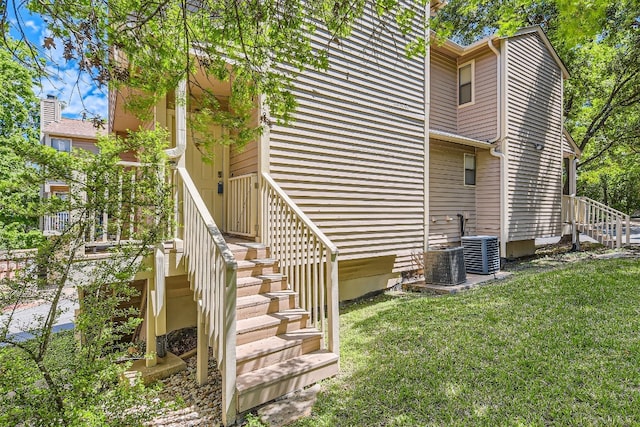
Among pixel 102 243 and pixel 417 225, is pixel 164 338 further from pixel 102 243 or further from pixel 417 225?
pixel 417 225

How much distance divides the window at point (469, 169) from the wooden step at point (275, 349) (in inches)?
313

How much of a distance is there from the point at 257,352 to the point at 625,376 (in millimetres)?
3528

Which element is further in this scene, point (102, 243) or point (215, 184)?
point (215, 184)

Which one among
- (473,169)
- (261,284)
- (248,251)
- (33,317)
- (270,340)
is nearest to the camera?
(33,317)

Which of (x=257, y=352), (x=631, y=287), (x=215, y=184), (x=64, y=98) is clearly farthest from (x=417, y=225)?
(x=64, y=98)

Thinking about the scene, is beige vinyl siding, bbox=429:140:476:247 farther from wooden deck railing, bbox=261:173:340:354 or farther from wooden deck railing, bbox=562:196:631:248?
wooden deck railing, bbox=261:173:340:354

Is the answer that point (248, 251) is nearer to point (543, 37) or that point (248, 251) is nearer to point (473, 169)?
point (473, 169)

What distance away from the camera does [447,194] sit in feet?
30.7

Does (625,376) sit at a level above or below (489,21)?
below

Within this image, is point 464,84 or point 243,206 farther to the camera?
point 464,84

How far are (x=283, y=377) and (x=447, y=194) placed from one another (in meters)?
7.64

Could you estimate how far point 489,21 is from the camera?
1354 centimetres

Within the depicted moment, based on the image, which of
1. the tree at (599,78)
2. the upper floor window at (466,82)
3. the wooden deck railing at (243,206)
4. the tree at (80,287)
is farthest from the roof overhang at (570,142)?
the tree at (80,287)

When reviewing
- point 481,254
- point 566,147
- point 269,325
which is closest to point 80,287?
point 269,325
